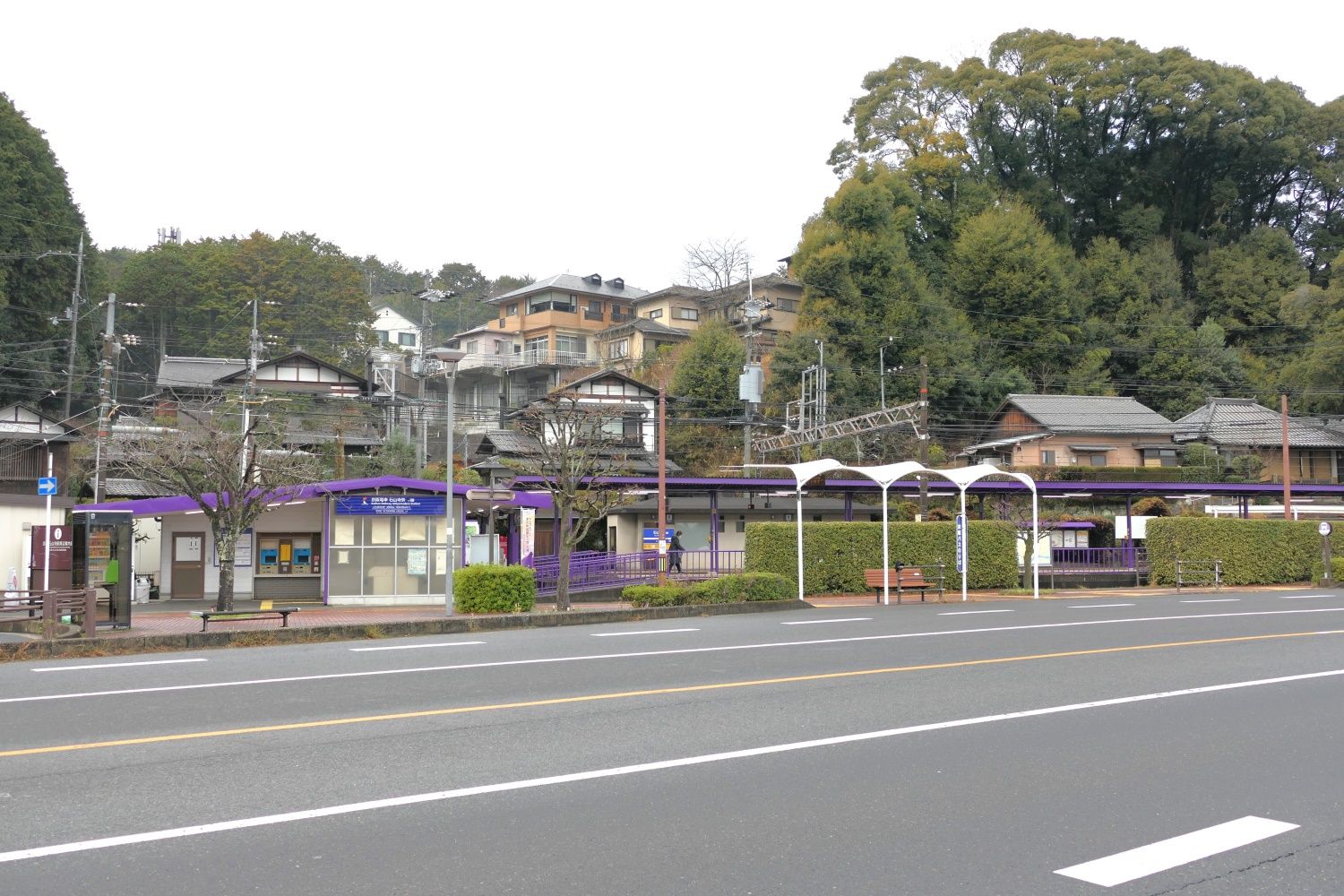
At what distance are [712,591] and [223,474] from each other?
35.0ft

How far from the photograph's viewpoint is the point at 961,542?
89.9ft

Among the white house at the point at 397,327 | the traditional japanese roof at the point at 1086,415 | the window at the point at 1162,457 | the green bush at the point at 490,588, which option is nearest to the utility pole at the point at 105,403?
the green bush at the point at 490,588

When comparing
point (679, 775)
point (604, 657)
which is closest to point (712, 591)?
point (604, 657)

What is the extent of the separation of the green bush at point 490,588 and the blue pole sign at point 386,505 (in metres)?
4.37

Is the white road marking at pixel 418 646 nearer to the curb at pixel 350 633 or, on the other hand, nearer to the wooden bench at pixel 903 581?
the curb at pixel 350 633

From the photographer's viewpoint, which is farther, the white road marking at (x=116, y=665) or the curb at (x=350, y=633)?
the curb at (x=350, y=633)

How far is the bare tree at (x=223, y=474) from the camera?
22.9 m

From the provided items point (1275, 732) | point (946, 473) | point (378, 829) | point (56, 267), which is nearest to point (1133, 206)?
point (946, 473)

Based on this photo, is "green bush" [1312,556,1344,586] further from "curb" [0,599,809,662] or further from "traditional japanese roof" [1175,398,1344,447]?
"traditional japanese roof" [1175,398,1344,447]

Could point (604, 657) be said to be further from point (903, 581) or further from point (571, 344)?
point (571, 344)

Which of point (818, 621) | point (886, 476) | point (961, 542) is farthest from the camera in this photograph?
point (961, 542)

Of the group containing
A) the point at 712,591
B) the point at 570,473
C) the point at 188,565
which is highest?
the point at 570,473

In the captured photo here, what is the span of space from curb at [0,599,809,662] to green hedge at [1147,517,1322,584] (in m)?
16.6

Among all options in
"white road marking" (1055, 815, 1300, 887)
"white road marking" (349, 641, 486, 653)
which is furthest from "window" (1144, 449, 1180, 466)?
"white road marking" (1055, 815, 1300, 887)
